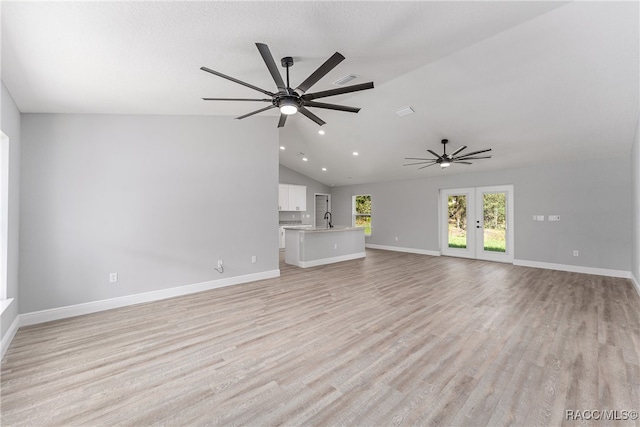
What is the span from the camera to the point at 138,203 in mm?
3729

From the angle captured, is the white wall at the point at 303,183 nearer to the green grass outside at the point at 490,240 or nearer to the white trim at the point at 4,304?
the green grass outside at the point at 490,240

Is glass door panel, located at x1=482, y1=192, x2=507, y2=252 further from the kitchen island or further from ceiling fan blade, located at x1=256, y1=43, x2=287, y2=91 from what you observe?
ceiling fan blade, located at x1=256, y1=43, x2=287, y2=91

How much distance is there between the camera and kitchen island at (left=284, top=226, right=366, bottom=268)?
618 cm

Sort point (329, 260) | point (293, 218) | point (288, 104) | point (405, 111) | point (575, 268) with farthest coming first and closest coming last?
point (293, 218) < point (329, 260) < point (575, 268) < point (405, 111) < point (288, 104)

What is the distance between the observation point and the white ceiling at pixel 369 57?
1989mm

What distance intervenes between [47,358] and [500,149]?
752cm

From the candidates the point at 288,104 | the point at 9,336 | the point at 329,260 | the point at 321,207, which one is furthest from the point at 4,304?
the point at 321,207

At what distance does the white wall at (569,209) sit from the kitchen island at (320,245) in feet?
8.60

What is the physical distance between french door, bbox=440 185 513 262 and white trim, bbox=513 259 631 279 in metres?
0.34

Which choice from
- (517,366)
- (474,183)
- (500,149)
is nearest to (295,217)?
(474,183)

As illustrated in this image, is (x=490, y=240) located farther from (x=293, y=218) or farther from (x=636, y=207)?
(x=293, y=218)

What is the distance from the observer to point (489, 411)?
1.69 metres

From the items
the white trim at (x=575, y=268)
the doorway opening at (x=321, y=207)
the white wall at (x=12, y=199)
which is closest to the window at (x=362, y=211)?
the doorway opening at (x=321, y=207)

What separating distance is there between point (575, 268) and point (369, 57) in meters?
6.42
